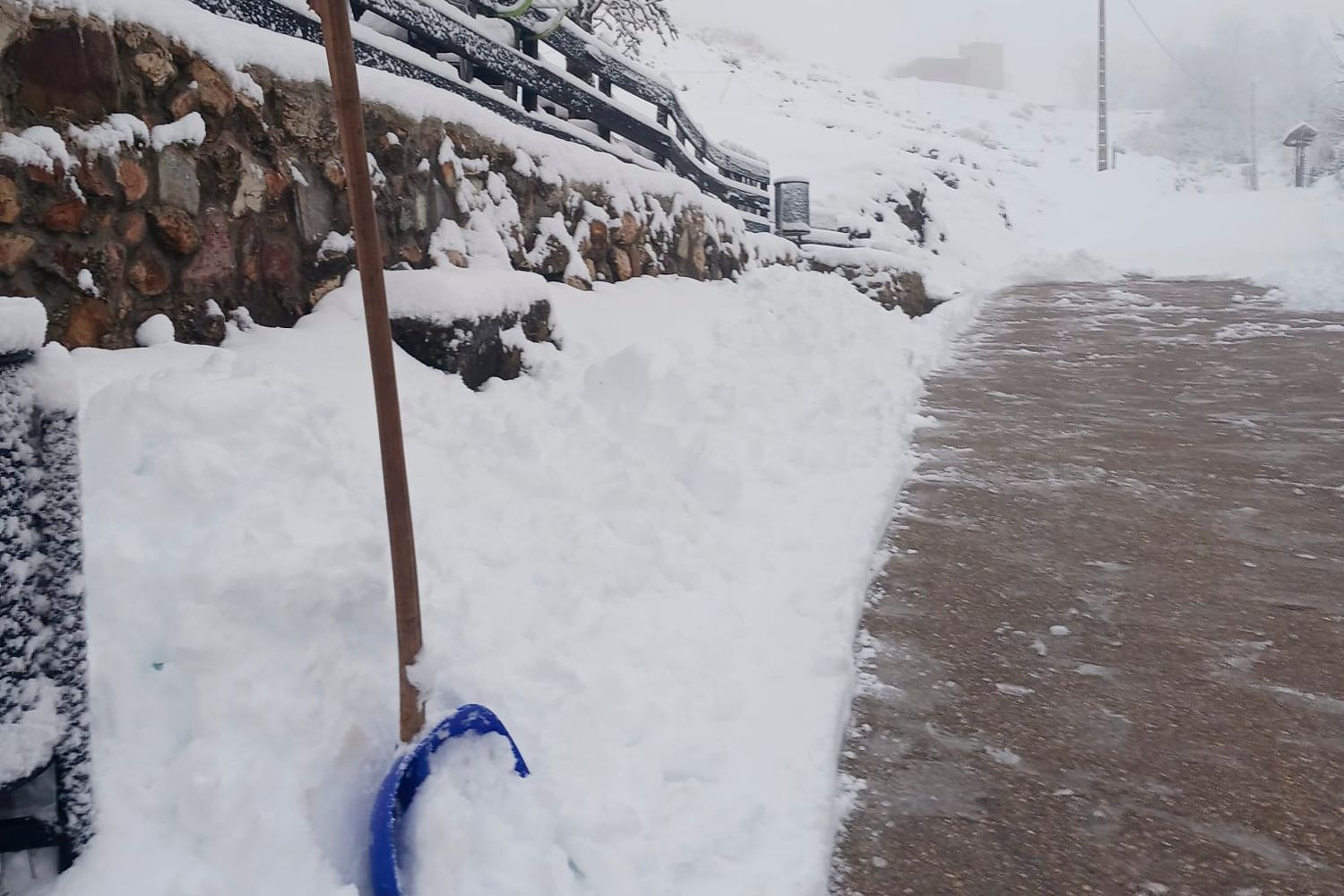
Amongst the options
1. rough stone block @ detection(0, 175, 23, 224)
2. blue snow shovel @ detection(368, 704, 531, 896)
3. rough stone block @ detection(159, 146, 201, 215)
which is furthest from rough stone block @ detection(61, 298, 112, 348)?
blue snow shovel @ detection(368, 704, 531, 896)

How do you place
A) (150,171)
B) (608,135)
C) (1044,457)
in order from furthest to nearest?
1. (608,135)
2. (1044,457)
3. (150,171)

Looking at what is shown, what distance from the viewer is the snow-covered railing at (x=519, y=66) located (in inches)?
154

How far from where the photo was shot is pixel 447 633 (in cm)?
212

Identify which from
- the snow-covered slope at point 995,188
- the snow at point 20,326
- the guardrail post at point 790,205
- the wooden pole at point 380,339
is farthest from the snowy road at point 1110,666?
the snow-covered slope at point 995,188

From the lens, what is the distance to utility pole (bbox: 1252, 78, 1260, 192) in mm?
36375

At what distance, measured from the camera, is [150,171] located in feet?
8.83

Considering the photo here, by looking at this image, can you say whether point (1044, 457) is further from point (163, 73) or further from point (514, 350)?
point (163, 73)

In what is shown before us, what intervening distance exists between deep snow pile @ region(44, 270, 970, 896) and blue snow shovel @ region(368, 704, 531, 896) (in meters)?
0.05

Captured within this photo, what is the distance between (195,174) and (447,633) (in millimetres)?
1788

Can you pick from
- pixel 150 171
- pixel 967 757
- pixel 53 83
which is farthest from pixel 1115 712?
pixel 53 83

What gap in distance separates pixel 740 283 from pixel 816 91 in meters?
33.8

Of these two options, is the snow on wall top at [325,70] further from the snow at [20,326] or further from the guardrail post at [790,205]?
the guardrail post at [790,205]

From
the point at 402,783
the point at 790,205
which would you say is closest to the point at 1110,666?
the point at 402,783

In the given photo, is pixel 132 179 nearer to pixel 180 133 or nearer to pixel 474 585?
pixel 180 133
